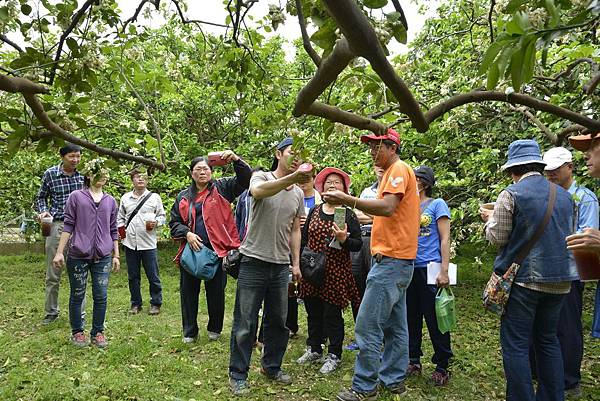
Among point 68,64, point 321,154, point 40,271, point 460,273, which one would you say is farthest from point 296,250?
point 40,271

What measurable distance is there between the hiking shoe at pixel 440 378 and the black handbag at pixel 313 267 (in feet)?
3.93

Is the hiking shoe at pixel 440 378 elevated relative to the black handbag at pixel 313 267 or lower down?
lower down

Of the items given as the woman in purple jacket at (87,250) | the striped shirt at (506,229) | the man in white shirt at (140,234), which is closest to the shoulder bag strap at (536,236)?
the striped shirt at (506,229)

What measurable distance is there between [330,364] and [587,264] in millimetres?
2362

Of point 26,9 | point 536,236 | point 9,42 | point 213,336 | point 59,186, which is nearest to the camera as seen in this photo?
point 9,42

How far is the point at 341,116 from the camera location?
131 centimetres

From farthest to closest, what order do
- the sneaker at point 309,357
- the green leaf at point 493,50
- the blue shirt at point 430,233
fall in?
the sneaker at point 309,357
the blue shirt at point 430,233
the green leaf at point 493,50

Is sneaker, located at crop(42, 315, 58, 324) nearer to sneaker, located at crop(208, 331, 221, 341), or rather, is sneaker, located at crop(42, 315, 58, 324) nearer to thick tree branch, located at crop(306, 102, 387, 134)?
sneaker, located at crop(208, 331, 221, 341)

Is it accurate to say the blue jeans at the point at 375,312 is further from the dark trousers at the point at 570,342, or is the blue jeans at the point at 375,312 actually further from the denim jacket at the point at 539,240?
the dark trousers at the point at 570,342

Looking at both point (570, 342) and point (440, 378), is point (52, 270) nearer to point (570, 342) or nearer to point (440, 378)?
point (440, 378)

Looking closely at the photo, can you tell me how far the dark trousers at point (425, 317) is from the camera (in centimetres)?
428

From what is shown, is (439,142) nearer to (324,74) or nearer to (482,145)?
(482,145)

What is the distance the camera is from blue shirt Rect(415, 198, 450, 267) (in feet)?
14.5

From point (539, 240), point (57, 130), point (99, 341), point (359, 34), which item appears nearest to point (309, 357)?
point (99, 341)
